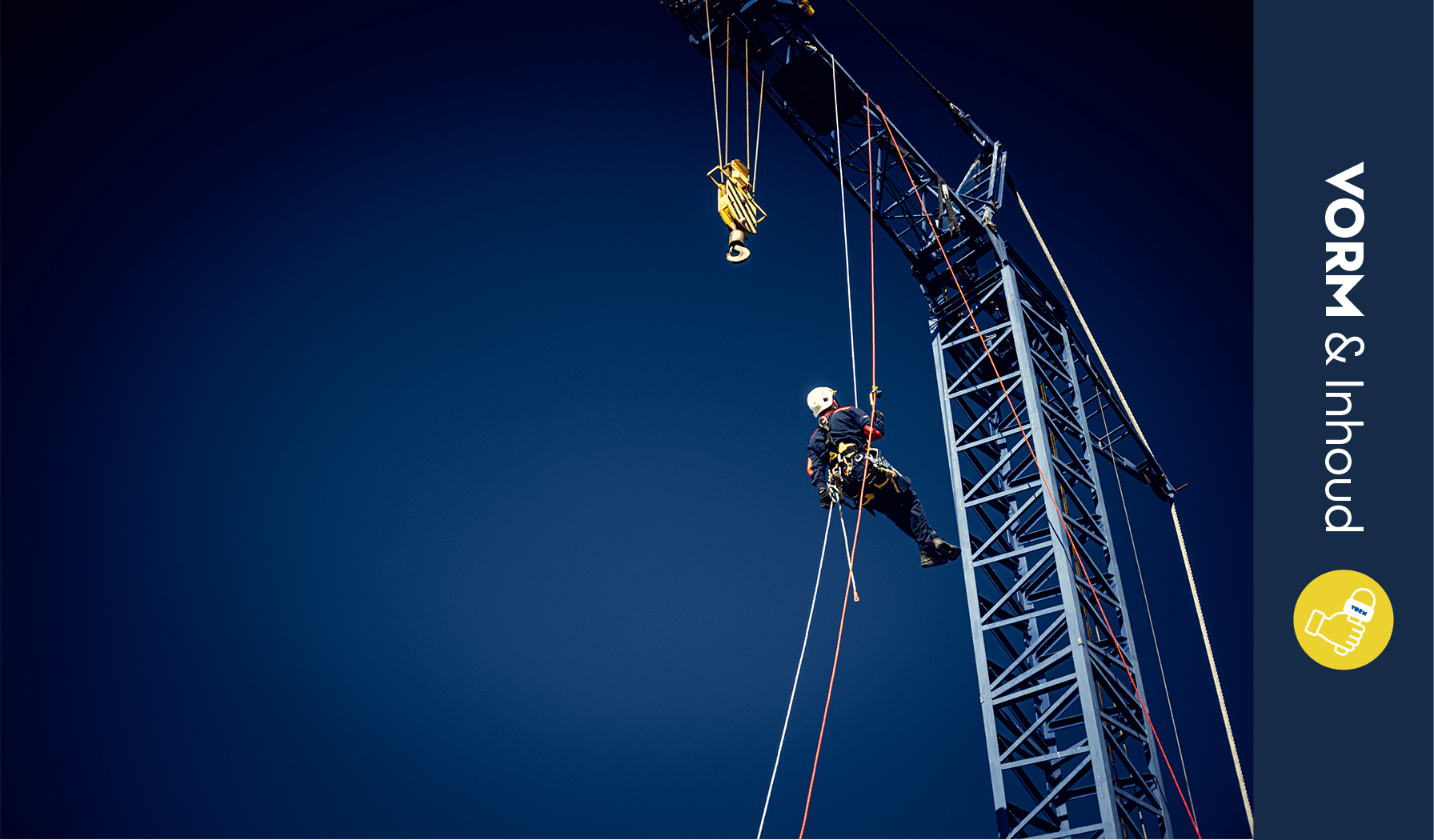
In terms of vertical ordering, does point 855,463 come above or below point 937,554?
above

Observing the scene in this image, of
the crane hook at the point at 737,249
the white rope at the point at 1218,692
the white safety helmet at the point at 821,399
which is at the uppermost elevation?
the crane hook at the point at 737,249

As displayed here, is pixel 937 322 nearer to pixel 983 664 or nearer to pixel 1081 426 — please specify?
pixel 1081 426

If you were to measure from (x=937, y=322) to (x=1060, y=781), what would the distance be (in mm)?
5182

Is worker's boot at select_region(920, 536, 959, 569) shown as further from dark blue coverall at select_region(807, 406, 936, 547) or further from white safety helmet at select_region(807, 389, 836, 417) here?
white safety helmet at select_region(807, 389, 836, 417)

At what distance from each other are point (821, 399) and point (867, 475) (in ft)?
3.21

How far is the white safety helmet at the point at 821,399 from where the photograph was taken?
9602 millimetres

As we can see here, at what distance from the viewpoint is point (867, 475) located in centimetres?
909
